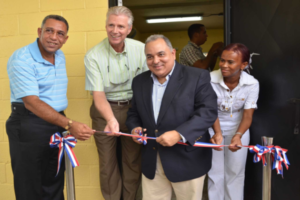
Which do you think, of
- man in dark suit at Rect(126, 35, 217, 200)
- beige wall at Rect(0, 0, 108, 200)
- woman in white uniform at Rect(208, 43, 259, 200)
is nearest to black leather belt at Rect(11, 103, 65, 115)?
beige wall at Rect(0, 0, 108, 200)

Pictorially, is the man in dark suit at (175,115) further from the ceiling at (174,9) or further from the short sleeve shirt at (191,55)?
the ceiling at (174,9)

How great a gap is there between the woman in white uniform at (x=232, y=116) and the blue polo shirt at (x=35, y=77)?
1.29 meters

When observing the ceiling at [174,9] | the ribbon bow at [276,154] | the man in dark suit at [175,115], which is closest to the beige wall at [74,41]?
the man in dark suit at [175,115]

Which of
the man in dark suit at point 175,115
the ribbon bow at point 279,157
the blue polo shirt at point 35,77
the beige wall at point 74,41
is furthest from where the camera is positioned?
the beige wall at point 74,41

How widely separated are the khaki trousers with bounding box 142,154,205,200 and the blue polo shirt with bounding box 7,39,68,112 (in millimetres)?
972

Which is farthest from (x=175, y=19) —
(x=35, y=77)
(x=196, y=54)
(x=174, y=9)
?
(x=35, y=77)

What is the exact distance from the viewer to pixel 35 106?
6.31ft

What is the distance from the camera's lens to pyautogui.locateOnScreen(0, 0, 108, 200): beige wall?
2.63 metres

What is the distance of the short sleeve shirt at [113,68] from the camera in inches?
84.4

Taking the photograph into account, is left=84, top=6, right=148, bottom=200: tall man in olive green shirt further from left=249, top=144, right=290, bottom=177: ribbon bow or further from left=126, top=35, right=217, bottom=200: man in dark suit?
left=249, top=144, right=290, bottom=177: ribbon bow

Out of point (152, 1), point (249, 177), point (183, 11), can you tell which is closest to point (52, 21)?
point (249, 177)

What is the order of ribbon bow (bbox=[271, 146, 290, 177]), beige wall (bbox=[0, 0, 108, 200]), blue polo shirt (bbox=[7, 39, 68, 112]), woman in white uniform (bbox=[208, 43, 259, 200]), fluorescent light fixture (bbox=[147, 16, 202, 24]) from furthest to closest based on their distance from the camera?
fluorescent light fixture (bbox=[147, 16, 202, 24]), beige wall (bbox=[0, 0, 108, 200]), woman in white uniform (bbox=[208, 43, 259, 200]), blue polo shirt (bbox=[7, 39, 68, 112]), ribbon bow (bbox=[271, 146, 290, 177])

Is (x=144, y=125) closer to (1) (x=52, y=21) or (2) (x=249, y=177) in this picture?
(1) (x=52, y=21)

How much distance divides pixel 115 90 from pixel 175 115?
72 cm
